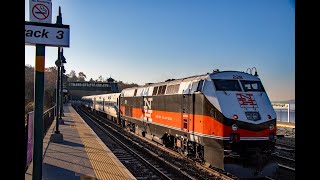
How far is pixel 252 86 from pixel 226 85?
0.93 m

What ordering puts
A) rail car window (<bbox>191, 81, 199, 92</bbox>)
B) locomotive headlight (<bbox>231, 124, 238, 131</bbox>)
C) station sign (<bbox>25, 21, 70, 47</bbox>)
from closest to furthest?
station sign (<bbox>25, 21, 70, 47</bbox>)
locomotive headlight (<bbox>231, 124, 238, 131</bbox>)
rail car window (<bbox>191, 81, 199, 92</bbox>)

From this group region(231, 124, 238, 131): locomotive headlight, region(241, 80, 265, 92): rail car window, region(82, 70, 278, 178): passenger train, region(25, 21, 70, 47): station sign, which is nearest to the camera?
region(25, 21, 70, 47): station sign

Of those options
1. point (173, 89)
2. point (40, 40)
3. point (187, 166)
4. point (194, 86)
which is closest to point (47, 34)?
point (40, 40)

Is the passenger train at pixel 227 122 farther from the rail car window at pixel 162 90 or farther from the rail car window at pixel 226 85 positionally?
the rail car window at pixel 162 90

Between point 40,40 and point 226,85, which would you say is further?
point 226,85

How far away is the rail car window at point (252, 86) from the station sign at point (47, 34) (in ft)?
22.7

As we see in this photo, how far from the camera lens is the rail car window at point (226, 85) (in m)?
10.8

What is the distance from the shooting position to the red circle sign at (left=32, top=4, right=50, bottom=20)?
5532 millimetres

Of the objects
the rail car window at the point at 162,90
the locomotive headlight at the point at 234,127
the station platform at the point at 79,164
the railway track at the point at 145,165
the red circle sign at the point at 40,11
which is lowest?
the railway track at the point at 145,165

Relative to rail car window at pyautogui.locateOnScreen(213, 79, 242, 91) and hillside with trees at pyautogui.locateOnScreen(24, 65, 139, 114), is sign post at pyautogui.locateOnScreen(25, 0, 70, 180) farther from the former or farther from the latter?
Answer: rail car window at pyautogui.locateOnScreen(213, 79, 242, 91)

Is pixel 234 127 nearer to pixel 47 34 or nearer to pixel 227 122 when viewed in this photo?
pixel 227 122

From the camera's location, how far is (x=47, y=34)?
5480mm

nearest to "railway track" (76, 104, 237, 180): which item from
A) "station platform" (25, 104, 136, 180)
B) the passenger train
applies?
the passenger train

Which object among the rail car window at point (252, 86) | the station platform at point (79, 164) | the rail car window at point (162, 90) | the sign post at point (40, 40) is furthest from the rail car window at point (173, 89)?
the sign post at point (40, 40)
